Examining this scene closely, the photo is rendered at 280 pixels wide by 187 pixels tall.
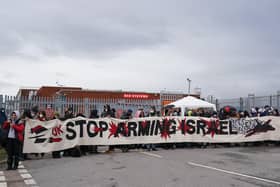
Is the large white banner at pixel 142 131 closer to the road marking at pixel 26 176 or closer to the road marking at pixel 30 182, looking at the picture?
the road marking at pixel 26 176

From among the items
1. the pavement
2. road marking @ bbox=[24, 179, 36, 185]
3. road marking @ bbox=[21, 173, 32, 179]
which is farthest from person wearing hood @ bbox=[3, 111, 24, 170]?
road marking @ bbox=[24, 179, 36, 185]

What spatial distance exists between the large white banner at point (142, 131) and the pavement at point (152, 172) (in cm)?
120

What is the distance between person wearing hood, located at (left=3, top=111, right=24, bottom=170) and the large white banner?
2.05 metres

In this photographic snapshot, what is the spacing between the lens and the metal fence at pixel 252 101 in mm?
20983

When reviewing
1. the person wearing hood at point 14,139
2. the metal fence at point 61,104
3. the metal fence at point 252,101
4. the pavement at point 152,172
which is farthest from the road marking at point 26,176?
the metal fence at point 252,101

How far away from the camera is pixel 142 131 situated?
16.0m

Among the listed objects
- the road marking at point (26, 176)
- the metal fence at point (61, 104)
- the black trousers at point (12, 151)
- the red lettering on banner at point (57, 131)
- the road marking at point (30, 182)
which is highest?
the metal fence at point (61, 104)

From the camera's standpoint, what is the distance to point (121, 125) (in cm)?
1558

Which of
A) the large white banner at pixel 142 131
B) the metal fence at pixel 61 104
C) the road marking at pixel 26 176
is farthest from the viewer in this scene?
the metal fence at pixel 61 104

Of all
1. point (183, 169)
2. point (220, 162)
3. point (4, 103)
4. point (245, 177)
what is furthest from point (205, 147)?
point (4, 103)

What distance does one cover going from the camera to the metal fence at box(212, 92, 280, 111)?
68.8 ft

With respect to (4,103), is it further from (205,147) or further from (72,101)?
(205,147)

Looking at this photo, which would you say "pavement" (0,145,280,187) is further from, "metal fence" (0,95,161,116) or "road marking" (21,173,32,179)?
"metal fence" (0,95,161,116)

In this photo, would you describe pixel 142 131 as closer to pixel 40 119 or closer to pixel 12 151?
pixel 40 119
